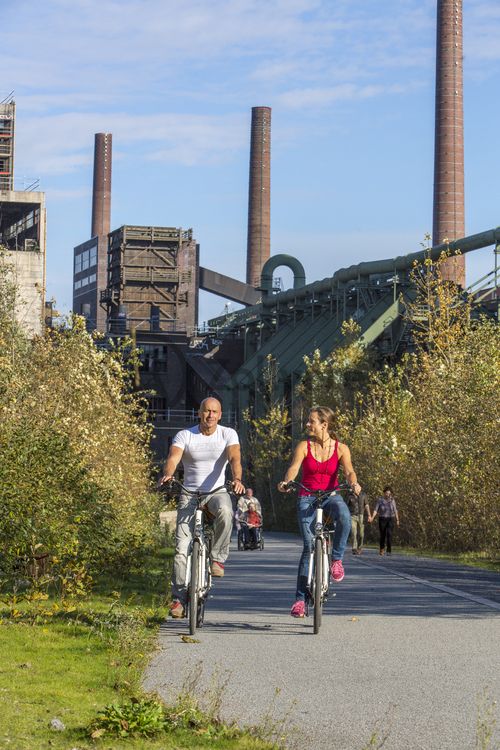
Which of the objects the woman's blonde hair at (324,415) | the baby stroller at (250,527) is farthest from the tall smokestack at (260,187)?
the woman's blonde hair at (324,415)

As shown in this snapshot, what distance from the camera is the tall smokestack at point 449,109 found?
64062 mm

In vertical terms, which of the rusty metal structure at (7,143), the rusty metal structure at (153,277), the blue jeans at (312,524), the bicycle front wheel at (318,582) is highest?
the rusty metal structure at (7,143)

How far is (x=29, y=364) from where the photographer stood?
1228 inches

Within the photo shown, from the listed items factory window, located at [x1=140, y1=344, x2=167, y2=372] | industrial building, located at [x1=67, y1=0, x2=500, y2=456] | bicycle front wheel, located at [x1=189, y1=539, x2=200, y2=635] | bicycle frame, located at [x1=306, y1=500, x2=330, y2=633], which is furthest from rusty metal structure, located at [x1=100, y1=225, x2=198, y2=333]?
bicycle front wheel, located at [x1=189, y1=539, x2=200, y2=635]

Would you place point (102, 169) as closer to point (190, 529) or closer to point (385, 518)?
point (385, 518)

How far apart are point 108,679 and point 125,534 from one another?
8.67 metres

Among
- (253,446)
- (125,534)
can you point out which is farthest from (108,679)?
(253,446)

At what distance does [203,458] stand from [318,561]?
126 cm

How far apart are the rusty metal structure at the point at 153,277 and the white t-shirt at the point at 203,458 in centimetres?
8830

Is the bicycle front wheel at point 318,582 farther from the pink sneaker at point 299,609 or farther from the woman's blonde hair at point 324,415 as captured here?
the woman's blonde hair at point 324,415

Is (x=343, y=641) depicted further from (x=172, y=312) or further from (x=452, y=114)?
(x=172, y=312)

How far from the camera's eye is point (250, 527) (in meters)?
29.6

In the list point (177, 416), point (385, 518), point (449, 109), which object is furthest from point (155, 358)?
point (385, 518)

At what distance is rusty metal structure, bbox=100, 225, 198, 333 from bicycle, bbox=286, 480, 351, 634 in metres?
88.3
